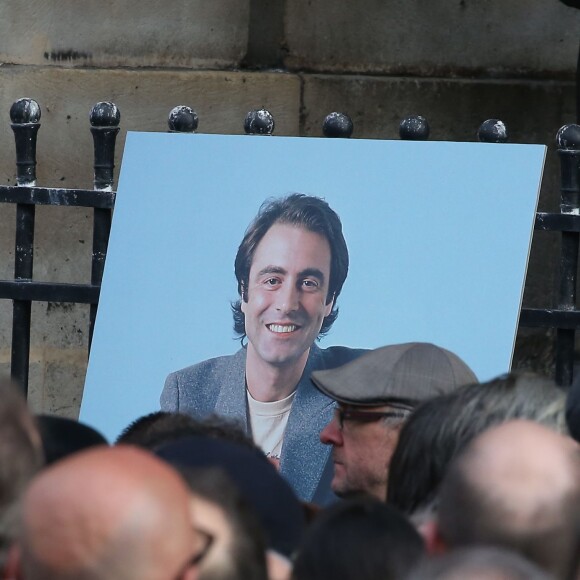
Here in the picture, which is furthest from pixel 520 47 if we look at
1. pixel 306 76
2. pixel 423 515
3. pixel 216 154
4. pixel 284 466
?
pixel 423 515

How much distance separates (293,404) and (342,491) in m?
0.74

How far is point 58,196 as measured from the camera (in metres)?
3.79

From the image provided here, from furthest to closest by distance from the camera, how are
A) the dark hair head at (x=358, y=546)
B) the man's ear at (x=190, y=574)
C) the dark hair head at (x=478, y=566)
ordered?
1. the dark hair head at (x=358, y=546)
2. the man's ear at (x=190, y=574)
3. the dark hair head at (x=478, y=566)

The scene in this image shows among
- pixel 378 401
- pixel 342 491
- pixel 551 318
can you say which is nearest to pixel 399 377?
pixel 378 401

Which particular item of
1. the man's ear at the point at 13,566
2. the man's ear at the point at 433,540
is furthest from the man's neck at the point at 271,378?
the man's ear at the point at 13,566

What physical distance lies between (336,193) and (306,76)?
152 centimetres

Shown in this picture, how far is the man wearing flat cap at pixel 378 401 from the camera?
8.26ft

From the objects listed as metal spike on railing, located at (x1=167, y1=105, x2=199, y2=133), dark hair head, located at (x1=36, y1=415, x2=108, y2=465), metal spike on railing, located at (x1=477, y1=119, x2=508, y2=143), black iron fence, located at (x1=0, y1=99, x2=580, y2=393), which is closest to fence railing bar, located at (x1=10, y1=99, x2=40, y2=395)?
black iron fence, located at (x1=0, y1=99, x2=580, y2=393)

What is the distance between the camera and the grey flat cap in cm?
252

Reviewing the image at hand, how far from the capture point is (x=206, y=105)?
4.75m

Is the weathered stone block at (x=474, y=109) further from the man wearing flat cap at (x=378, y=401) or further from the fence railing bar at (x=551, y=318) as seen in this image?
the man wearing flat cap at (x=378, y=401)

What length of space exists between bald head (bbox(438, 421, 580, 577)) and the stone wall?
320 cm

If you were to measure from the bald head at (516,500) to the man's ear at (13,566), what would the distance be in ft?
1.61

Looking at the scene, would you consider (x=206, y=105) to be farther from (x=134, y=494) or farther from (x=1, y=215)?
(x=134, y=494)
